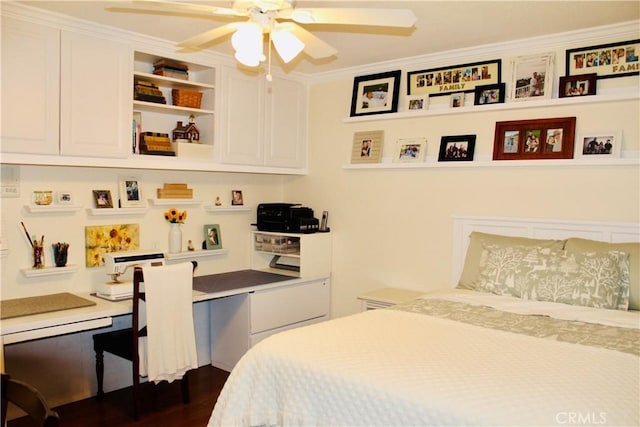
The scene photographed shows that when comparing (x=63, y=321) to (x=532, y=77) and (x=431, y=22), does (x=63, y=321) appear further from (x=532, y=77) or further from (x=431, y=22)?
(x=532, y=77)

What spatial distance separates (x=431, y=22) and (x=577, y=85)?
3.28 feet

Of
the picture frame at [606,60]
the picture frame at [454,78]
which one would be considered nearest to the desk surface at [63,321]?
the picture frame at [454,78]

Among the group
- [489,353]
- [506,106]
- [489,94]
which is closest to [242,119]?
[489,94]

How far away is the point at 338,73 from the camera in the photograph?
13.8 ft

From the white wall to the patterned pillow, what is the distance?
17.3 inches

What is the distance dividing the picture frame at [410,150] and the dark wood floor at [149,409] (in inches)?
84.0

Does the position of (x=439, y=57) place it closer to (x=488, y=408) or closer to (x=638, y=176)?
(x=638, y=176)

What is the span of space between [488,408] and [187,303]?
2.05 m

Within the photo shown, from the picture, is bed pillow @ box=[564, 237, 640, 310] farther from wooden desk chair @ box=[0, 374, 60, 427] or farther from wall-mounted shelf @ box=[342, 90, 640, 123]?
wooden desk chair @ box=[0, 374, 60, 427]

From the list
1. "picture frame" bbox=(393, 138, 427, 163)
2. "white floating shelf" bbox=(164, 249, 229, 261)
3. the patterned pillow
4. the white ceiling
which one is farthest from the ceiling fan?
"white floating shelf" bbox=(164, 249, 229, 261)

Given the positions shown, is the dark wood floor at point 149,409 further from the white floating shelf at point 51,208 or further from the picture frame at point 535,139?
the picture frame at point 535,139

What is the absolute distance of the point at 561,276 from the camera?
272 centimetres

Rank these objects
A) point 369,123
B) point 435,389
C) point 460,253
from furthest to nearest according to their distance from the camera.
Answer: point 369,123 → point 460,253 → point 435,389

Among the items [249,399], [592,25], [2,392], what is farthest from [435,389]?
[592,25]
